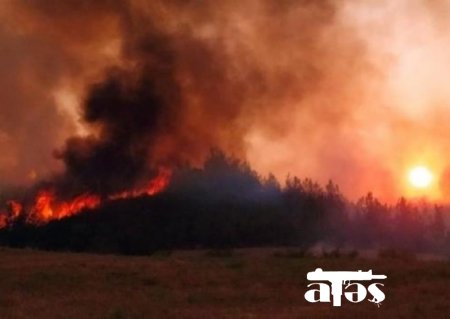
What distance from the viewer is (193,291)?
99.3ft

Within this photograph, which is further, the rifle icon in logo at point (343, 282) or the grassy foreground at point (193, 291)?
the rifle icon in logo at point (343, 282)

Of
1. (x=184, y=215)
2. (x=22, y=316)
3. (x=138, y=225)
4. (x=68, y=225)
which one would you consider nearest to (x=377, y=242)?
(x=184, y=215)

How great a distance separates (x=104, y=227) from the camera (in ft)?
277

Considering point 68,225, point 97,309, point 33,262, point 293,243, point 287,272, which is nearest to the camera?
point 97,309

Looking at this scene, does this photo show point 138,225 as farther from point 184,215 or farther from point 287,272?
point 287,272

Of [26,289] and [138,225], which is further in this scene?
[138,225]

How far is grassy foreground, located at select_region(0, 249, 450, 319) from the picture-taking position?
2384 centimetres

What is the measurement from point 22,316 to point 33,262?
19445mm

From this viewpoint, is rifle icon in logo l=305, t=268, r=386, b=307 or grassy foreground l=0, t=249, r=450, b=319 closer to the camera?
grassy foreground l=0, t=249, r=450, b=319

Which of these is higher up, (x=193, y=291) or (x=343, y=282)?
(x=343, y=282)

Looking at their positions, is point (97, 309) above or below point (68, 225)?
below

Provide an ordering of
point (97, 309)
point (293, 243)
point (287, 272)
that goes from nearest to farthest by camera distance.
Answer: point (97, 309) → point (287, 272) → point (293, 243)

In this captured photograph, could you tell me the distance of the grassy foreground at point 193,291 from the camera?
23.8m

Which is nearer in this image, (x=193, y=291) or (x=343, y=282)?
(x=343, y=282)
